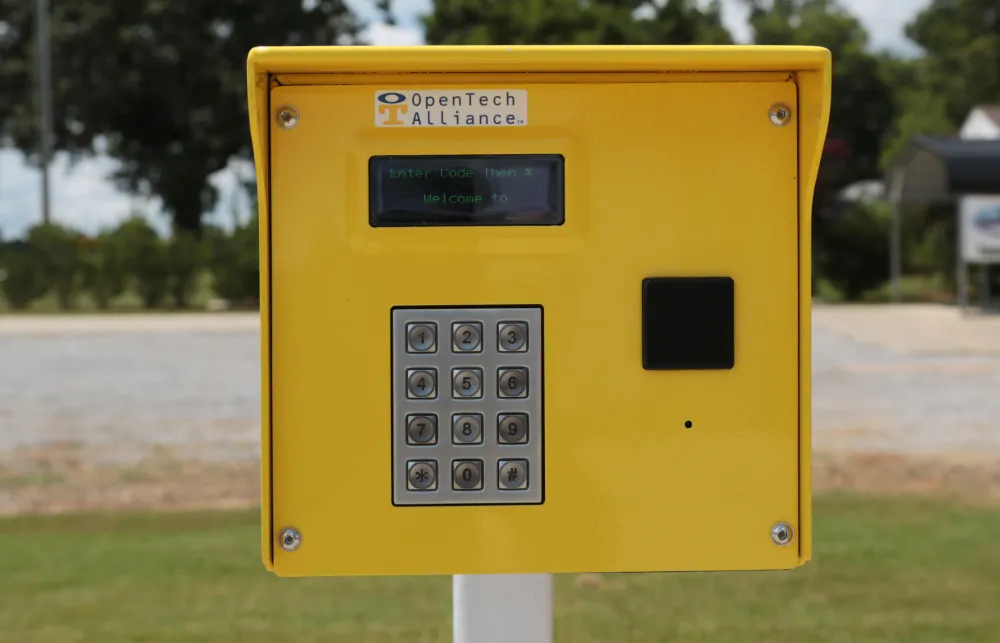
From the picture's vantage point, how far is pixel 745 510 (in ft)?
7.38

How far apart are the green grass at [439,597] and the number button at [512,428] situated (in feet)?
8.16

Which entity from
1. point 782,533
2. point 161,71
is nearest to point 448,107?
point 782,533

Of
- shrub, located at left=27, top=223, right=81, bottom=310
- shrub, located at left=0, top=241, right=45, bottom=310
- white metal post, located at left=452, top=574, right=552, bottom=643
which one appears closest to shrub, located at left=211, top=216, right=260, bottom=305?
shrub, located at left=27, top=223, right=81, bottom=310

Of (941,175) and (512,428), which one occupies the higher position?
(941,175)

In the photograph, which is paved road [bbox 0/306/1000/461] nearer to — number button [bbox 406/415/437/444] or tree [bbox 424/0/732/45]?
number button [bbox 406/415/437/444]

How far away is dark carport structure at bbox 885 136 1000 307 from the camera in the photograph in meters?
21.6

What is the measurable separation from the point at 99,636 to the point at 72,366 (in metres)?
10.3

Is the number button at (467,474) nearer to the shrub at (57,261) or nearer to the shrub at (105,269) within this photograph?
the shrub at (105,269)

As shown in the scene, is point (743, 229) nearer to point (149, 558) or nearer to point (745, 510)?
point (745, 510)

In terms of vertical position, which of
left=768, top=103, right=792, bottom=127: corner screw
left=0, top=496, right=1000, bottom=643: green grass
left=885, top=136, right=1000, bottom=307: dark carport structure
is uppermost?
left=885, top=136, right=1000, bottom=307: dark carport structure

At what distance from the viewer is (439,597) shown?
5.14 metres

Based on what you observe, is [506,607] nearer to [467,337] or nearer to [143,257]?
[467,337]

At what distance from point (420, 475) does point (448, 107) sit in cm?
63

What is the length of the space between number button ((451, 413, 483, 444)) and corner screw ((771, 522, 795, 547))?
533 millimetres
